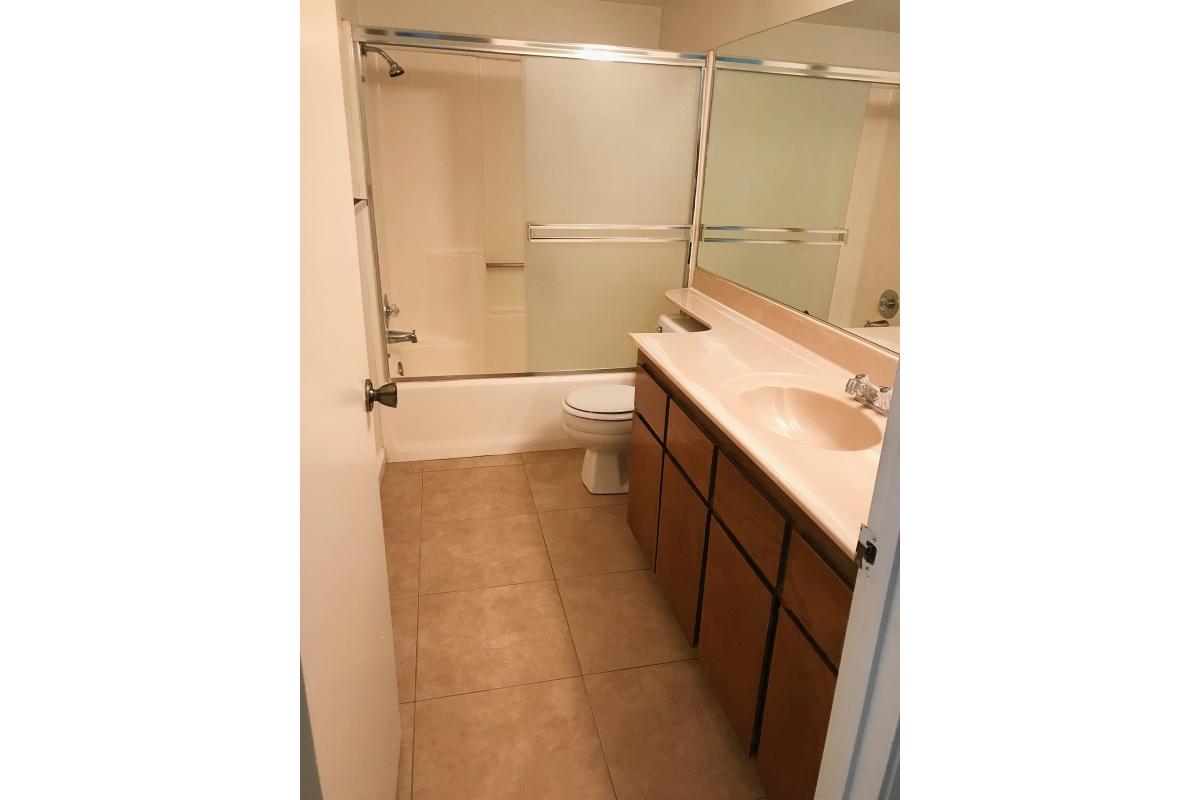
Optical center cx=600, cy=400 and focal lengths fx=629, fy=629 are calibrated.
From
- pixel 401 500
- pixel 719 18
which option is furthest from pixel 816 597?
pixel 719 18

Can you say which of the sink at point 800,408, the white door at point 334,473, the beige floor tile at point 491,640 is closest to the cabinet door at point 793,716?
the sink at point 800,408

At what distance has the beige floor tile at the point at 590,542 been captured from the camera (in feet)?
7.78

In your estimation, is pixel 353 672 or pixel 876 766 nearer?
pixel 876 766

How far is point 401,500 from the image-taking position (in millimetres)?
2760

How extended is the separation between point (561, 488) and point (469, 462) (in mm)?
529

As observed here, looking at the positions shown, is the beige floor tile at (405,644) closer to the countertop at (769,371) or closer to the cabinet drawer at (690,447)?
the cabinet drawer at (690,447)

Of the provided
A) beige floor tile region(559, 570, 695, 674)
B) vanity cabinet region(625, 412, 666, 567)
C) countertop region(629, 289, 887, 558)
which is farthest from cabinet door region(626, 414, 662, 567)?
countertop region(629, 289, 887, 558)

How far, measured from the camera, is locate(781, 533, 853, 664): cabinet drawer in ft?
3.66

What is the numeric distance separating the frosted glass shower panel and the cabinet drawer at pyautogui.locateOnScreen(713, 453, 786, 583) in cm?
167

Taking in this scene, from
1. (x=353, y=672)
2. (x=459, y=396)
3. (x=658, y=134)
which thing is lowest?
(x=459, y=396)

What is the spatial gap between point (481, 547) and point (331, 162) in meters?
1.77

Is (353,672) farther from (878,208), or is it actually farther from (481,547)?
(878,208)
